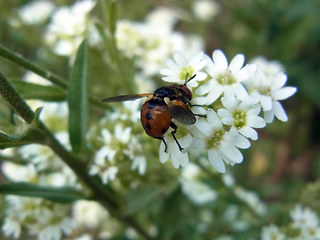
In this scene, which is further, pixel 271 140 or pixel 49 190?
pixel 271 140

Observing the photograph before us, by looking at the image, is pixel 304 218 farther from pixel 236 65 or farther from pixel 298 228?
pixel 236 65

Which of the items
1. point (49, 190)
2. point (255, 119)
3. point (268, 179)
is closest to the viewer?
point (255, 119)

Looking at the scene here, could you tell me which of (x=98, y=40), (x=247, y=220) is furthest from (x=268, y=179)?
(x=98, y=40)

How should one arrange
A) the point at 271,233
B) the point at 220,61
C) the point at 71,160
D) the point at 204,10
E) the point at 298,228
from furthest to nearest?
the point at 204,10
the point at 271,233
the point at 298,228
the point at 71,160
the point at 220,61

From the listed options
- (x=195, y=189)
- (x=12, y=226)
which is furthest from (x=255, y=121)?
(x=195, y=189)

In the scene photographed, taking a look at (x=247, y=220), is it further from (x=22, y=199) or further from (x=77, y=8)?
(x=77, y=8)

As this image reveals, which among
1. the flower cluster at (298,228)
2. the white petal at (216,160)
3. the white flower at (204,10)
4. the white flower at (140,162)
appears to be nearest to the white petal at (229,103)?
the white petal at (216,160)

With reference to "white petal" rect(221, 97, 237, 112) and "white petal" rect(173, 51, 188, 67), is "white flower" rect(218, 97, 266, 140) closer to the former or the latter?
"white petal" rect(221, 97, 237, 112)
